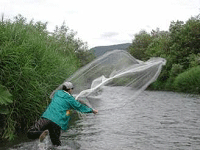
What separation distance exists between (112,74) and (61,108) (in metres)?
1.75

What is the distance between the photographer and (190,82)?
2242 centimetres

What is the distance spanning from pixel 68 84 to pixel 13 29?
3.26 metres

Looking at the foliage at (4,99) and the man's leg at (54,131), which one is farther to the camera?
the foliage at (4,99)

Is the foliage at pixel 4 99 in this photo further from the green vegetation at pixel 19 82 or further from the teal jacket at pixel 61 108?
the teal jacket at pixel 61 108

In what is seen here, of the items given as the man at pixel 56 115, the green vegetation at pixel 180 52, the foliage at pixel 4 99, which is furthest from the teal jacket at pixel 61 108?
the green vegetation at pixel 180 52

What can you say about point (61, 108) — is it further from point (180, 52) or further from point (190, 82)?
point (180, 52)

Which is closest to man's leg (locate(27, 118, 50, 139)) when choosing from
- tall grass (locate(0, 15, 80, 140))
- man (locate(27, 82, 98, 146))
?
man (locate(27, 82, 98, 146))

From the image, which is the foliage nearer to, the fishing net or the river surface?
the river surface

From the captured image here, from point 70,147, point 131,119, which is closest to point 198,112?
point 131,119

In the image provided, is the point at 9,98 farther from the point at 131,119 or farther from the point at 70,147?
the point at 131,119

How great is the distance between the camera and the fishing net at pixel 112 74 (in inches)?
243

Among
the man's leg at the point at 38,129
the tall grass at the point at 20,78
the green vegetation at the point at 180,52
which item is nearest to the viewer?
the man's leg at the point at 38,129

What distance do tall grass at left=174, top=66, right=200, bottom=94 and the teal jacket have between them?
17.7 metres

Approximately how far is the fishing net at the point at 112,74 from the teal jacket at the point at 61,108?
294 mm
